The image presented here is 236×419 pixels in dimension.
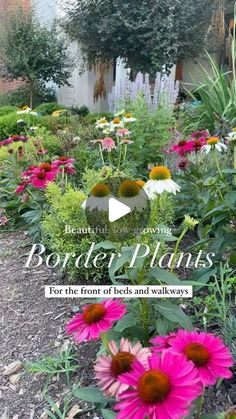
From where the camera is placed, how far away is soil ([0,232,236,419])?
4.56ft

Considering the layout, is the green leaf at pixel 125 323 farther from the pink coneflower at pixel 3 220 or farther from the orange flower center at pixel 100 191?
the pink coneflower at pixel 3 220

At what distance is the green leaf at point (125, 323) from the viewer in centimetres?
126

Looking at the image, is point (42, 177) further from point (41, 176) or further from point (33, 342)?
point (33, 342)

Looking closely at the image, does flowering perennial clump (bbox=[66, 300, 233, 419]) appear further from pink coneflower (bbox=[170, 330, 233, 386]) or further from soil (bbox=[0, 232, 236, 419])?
soil (bbox=[0, 232, 236, 419])

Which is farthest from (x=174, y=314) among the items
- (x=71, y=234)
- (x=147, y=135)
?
(x=147, y=135)

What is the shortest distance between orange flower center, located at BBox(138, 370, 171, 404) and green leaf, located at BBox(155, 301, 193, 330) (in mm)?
569

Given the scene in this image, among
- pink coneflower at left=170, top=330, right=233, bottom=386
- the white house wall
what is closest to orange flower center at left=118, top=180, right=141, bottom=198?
pink coneflower at left=170, top=330, right=233, bottom=386

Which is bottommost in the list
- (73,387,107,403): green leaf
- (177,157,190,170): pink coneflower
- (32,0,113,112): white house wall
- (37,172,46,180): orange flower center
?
(32,0,113,112): white house wall

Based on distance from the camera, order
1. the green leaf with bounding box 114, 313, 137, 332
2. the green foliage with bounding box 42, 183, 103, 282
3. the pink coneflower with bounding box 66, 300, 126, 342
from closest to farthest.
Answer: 1. the pink coneflower with bounding box 66, 300, 126, 342
2. the green leaf with bounding box 114, 313, 137, 332
3. the green foliage with bounding box 42, 183, 103, 282

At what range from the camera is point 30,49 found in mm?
9281

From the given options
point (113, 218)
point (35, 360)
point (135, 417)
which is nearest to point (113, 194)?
point (113, 218)

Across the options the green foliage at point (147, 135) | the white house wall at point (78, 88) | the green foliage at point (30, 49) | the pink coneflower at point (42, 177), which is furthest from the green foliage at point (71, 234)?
the white house wall at point (78, 88)

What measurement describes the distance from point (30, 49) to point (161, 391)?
9.66 metres

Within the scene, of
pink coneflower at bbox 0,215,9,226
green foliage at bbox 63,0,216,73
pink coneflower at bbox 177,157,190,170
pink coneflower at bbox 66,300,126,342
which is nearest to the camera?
pink coneflower at bbox 66,300,126,342
